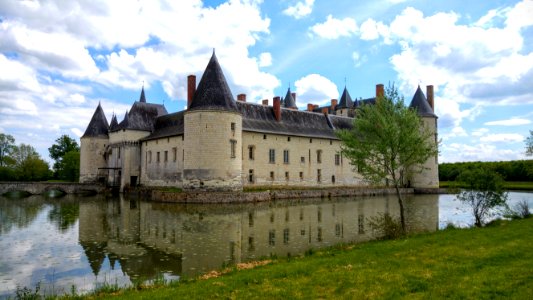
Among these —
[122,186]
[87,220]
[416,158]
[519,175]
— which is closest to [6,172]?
[122,186]

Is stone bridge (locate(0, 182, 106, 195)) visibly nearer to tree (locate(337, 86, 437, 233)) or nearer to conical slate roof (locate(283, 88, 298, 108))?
conical slate roof (locate(283, 88, 298, 108))

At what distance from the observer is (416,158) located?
1221cm

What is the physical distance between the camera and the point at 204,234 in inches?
504

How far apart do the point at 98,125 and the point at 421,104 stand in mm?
29641

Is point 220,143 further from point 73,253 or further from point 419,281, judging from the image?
point 419,281

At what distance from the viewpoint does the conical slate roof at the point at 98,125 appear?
38031 mm

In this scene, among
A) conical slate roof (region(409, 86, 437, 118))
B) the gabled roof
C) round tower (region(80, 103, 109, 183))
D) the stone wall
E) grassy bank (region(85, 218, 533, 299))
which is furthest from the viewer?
conical slate roof (region(409, 86, 437, 118))

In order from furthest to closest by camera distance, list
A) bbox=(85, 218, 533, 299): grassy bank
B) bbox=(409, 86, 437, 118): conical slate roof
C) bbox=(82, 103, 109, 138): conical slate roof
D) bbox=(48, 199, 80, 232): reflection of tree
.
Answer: bbox=(409, 86, 437, 118): conical slate roof → bbox=(82, 103, 109, 138): conical slate roof → bbox=(48, 199, 80, 232): reflection of tree → bbox=(85, 218, 533, 299): grassy bank

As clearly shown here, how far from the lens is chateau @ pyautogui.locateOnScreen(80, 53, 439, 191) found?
25625mm

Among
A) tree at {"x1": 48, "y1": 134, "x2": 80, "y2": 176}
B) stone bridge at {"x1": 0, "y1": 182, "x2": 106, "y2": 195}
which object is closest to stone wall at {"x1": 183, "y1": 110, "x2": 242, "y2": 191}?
stone bridge at {"x1": 0, "y1": 182, "x2": 106, "y2": 195}

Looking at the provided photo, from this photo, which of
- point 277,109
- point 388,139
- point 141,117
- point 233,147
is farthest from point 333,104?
point 388,139

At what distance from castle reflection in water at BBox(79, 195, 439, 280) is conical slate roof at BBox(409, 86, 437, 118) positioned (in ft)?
69.5

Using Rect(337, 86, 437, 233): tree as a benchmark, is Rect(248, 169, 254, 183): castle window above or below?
below

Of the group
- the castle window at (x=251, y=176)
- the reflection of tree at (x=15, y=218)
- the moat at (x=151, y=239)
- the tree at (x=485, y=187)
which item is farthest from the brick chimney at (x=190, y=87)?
the tree at (x=485, y=187)
